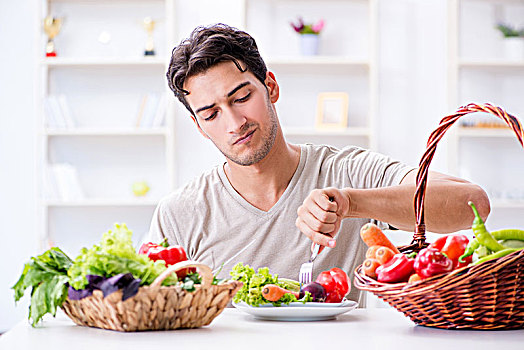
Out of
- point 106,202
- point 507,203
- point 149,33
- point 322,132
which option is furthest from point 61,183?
point 507,203

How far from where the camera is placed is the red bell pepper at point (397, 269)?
1070mm

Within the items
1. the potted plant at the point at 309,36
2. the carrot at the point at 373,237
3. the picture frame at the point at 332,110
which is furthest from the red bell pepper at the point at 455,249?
the potted plant at the point at 309,36

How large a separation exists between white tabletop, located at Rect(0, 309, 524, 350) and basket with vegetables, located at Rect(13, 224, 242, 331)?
0.02 metres

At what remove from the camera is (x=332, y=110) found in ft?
13.1

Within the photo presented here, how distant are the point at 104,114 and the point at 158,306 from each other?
3.25 meters

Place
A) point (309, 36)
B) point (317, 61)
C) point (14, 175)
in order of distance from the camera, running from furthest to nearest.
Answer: point (14, 175)
point (309, 36)
point (317, 61)

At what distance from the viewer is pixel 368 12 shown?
13.5 feet

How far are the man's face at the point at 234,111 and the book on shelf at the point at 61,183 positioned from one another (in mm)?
2236

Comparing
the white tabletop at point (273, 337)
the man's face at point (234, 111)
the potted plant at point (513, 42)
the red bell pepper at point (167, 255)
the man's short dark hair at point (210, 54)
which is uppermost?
the potted plant at point (513, 42)

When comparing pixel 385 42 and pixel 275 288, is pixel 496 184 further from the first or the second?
pixel 275 288

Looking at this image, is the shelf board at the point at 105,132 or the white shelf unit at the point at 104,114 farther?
the white shelf unit at the point at 104,114

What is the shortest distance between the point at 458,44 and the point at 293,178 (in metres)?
2.49

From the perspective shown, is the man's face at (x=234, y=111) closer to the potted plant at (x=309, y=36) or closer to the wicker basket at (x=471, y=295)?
the wicker basket at (x=471, y=295)

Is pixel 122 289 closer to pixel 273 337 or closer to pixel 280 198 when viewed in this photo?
pixel 273 337
